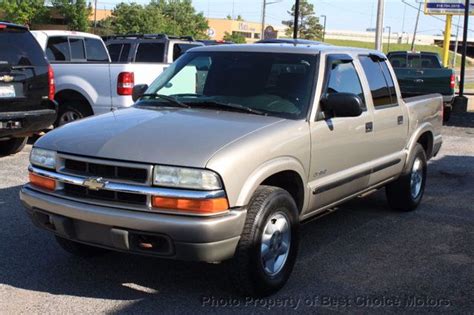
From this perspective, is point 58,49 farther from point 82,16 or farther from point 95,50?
point 82,16

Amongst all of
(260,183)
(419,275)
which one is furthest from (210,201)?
(419,275)

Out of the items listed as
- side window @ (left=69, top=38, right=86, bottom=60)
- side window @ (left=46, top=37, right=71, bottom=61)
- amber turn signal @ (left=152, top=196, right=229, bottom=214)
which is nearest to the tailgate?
side window @ (left=46, top=37, right=71, bottom=61)

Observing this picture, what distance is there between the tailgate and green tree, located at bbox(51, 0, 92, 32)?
204ft

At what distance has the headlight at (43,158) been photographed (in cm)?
407

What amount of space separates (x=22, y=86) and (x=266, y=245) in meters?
5.32

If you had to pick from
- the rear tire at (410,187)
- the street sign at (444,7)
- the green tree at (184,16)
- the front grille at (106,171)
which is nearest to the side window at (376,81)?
the rear tire at (410,187)

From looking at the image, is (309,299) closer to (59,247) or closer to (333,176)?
(333,176)

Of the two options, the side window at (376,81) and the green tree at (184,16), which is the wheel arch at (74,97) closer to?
the side window at (376,81)

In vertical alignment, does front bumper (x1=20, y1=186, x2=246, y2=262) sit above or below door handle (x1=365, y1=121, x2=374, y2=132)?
below

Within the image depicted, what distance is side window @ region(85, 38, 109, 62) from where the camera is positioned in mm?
11453

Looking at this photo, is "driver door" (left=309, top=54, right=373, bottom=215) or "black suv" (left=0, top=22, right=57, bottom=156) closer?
"driver door" (left=309, top=54, right=373, bottom=215)

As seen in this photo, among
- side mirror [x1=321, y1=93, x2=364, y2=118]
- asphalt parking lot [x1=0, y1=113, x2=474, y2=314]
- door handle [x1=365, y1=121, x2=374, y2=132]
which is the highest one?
side mirror [x1=321, y1=93, x2=364, y2=118]

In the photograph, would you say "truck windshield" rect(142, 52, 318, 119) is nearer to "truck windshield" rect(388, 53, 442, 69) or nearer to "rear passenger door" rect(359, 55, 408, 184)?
"rear passenger door" rect(359, 55, 408, 184)

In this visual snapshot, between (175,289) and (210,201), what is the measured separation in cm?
97
